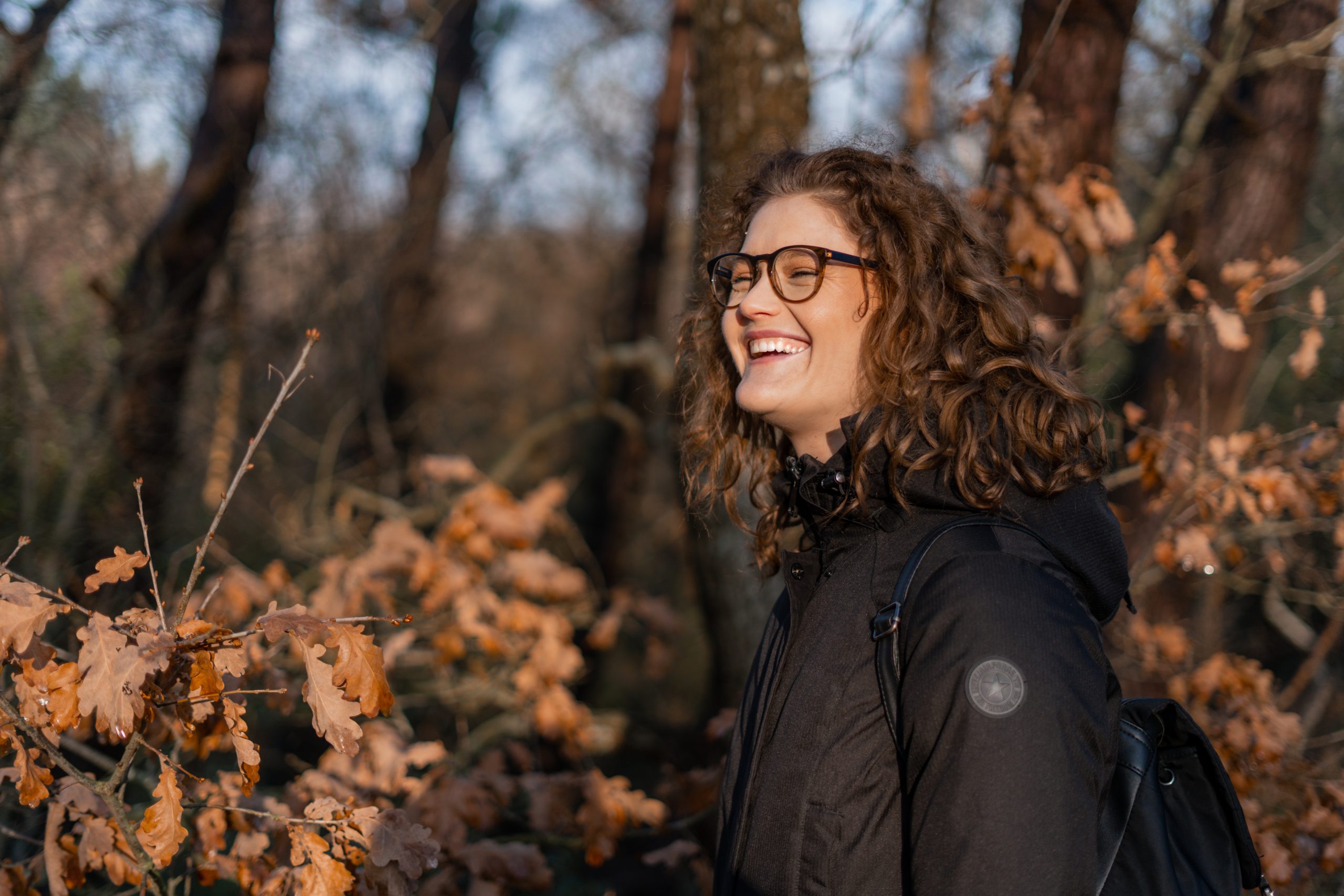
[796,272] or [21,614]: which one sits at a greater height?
[796,272]

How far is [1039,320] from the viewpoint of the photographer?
121 inches

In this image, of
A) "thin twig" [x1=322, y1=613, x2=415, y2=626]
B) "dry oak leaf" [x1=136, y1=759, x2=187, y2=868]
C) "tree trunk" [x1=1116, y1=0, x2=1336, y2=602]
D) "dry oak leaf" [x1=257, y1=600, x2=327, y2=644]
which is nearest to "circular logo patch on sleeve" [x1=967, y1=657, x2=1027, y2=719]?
"thin twig" [x1=322, y1=613, x2=415, y2=626]

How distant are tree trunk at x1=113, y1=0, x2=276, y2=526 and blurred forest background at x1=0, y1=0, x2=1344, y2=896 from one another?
0.08 ft

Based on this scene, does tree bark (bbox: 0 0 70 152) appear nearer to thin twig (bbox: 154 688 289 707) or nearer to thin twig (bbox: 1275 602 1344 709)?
thin twig (bbox: 154 688 289 707)

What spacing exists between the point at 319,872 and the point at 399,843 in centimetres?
16

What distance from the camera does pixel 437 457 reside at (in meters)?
6.06

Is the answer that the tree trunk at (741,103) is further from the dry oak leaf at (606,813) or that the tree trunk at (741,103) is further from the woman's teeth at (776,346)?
the woman's teeth at (776,346)

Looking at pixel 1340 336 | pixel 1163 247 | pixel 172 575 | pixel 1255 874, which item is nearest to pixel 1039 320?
pixel 1163 247

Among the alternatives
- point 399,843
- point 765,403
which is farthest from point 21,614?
point 765,403

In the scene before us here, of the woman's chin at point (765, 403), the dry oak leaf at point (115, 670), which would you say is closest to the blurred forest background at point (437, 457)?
the dry oak leaf at point (115, 670)

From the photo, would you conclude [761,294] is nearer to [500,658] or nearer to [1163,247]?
[1163,247]

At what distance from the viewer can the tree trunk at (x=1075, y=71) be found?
11.5 ft

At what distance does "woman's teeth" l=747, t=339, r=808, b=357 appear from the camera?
75.1 inches

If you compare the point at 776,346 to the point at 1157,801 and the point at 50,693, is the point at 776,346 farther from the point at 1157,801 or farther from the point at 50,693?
the point at 50,693
